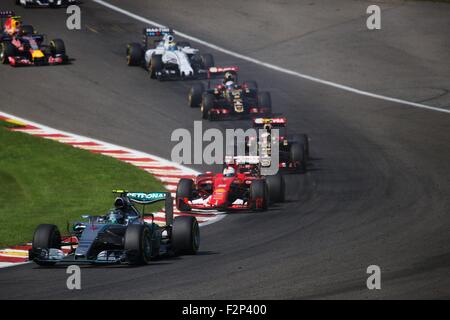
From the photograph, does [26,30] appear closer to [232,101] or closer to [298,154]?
[232,101]

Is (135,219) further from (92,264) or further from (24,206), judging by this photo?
(24,206)

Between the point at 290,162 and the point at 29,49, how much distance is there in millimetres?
16942

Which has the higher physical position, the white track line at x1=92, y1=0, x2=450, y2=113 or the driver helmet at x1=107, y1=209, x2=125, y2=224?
the white track line at x1=92, y1=0, x2=450, y2=113

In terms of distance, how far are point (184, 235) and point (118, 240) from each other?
153cm

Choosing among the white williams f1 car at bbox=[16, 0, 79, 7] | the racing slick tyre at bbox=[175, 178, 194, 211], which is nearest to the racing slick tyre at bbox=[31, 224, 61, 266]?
the racing slick tyre at bbox=[175, 178, 194, 211]

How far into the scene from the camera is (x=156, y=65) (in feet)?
146

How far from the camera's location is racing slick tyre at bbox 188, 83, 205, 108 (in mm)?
40750

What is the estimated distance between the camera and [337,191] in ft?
98.3

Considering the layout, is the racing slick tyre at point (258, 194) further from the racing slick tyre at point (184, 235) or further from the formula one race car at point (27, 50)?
the formula one race car at point (27, 50)

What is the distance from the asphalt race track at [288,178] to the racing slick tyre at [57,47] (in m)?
0.77

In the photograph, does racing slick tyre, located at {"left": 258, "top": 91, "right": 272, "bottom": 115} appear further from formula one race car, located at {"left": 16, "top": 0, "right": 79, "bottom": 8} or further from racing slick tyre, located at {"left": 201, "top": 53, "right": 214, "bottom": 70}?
formula one race car, located at {"left": 16, "top": 0, "right": 79, "bottom": 8}

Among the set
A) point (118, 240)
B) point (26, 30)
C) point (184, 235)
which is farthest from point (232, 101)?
point (118, 240)

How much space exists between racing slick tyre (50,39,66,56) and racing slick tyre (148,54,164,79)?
382 centimetres
